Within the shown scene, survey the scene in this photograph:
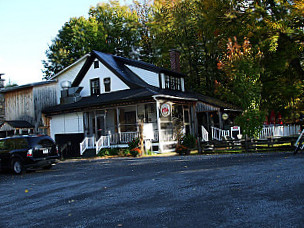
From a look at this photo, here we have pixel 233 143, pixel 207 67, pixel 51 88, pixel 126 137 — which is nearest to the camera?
pixel 233 143

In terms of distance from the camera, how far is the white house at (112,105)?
22.5m

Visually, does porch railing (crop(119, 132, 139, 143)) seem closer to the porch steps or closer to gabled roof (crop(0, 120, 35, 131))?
the porch steps

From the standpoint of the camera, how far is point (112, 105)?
2250 centimetres

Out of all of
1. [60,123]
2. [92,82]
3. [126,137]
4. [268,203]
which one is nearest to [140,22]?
[92,82]

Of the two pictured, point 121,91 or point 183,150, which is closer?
point 183,150

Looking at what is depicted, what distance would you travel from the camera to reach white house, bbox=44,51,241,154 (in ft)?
73.8

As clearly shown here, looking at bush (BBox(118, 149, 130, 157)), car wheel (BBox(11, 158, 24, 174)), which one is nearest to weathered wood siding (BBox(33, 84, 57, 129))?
bush (BBox(118, 149, 130, 157))

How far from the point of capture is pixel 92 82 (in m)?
26.4

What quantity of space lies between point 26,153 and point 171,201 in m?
9.40

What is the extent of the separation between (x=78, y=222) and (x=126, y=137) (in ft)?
55.1

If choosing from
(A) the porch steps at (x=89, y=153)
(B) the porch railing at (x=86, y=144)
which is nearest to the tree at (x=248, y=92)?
(A) the porch steps at (x=89, y=153)

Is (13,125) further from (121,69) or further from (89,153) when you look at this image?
(121,69)

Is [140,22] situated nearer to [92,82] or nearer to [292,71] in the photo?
[92,82]

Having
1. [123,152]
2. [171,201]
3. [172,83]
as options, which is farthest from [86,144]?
[171,201]
